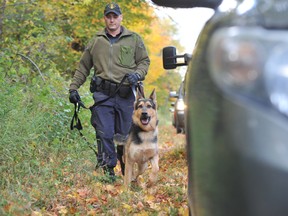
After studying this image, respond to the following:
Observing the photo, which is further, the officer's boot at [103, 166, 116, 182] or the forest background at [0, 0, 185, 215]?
the officer's boot at [103, 166, 116, 182]

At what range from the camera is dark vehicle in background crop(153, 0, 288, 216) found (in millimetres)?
1956

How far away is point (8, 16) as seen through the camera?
12.4 m

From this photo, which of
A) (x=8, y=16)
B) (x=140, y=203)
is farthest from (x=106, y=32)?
(x=8, y=16)

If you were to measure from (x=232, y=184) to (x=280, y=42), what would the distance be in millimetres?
511

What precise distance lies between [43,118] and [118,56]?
1374 millimetres

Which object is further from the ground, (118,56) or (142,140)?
(118,56)

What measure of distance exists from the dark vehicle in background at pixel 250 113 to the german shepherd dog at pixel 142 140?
5525mm

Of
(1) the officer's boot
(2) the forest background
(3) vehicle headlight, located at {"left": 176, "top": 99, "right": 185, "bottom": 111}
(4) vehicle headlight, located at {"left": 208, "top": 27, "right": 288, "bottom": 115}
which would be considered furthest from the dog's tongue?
(3) vehicle headlight, located at {"left": 176, "top": 99, "right": 185, "bottom": 111}

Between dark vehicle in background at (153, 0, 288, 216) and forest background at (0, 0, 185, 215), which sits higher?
dark vehicle in background at (153, 0, 288, 216)

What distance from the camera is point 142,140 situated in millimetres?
7859

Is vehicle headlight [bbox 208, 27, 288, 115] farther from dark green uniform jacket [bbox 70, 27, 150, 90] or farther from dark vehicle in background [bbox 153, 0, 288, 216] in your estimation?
dark green uniform jacket [bbox 70, 27, 150, 90]

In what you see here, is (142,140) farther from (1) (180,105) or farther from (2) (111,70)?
(1) (180,105)

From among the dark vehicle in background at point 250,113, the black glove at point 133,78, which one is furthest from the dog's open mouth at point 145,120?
the dark vehicle in background at point 250,113

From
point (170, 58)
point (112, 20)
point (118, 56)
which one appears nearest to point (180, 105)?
point (118, 56)
